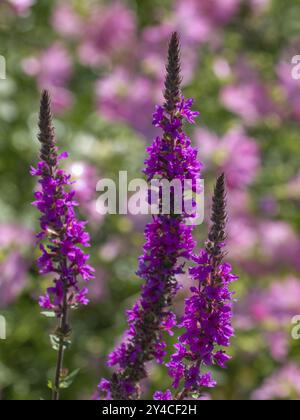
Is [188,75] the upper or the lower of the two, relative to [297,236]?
upper

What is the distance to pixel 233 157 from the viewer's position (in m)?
1.99

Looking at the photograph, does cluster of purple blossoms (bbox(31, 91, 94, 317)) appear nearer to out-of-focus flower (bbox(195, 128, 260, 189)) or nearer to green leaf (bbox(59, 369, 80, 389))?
green leaf (bbox(59, 369, 80, 389))

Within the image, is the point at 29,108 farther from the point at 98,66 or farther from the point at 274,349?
the point at 274,349

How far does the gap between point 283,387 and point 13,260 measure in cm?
67

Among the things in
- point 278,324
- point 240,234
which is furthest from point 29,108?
point 278,324

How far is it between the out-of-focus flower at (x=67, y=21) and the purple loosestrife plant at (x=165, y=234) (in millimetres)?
1766

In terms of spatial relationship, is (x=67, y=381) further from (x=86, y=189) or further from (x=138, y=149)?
(x=138, y=149)

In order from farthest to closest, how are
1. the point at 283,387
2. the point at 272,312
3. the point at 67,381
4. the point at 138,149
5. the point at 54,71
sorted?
1. the point at 54,71
2. the point at 138,149
3. the point at 272,312
4. the point at 283,387
5. the point at 67,381

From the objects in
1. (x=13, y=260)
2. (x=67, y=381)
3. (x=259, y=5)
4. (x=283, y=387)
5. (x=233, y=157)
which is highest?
(x=259, y=5)

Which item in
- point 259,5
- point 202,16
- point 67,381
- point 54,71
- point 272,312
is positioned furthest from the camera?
point 259,5

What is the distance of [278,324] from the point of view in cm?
185

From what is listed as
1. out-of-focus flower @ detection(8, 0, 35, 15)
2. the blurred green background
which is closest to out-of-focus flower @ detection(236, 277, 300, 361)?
the blurred green background

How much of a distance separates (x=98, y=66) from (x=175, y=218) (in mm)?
1903

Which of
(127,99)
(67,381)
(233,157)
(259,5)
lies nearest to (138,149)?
(127,99)
